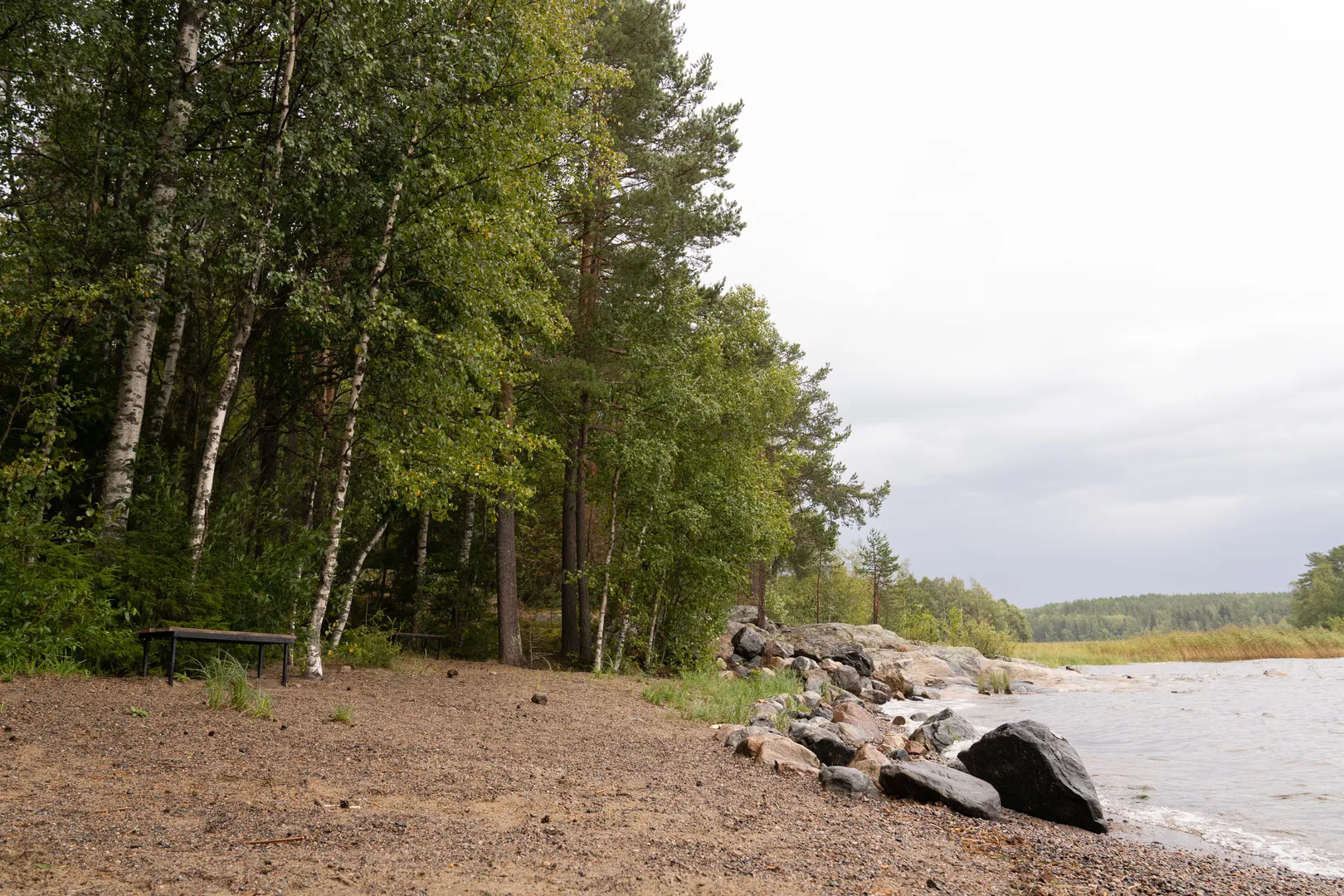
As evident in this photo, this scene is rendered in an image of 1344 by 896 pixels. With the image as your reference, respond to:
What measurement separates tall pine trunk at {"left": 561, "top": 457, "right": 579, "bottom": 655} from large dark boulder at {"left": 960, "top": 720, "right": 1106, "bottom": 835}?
1054 centimetres

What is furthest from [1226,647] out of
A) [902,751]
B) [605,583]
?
[902,751]

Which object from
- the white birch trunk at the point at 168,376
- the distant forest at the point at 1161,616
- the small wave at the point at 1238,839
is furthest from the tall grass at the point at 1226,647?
the distant forest at the point at 1161,616

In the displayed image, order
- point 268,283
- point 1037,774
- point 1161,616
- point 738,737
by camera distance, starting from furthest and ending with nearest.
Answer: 1. point 1161,616
2. point 268,283
3. point 738,737
4. point 1037,774

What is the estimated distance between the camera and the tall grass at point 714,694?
1145cm

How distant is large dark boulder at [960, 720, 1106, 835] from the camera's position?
7.27 metres

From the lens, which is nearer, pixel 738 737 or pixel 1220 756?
pixel 738 737

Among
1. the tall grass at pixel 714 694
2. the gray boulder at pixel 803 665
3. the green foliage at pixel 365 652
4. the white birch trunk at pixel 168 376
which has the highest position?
the white birch trunk at pixel 168 376

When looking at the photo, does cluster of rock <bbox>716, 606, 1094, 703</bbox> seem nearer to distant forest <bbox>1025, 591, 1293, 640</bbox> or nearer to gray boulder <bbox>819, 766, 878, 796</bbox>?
gray boulder <bbox>819, 766, 878, 796</bbox>

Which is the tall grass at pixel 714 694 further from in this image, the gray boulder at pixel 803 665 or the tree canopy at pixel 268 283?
the gray boulder at pixel 803 665

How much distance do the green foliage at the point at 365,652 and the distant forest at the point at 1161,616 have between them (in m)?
164

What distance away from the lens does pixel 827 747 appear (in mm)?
9148

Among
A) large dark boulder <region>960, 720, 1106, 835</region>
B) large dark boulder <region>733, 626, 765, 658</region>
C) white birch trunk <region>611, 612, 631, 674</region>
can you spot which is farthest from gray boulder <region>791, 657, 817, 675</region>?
large dark boulder <region>960, 720, 1106, 835</region>

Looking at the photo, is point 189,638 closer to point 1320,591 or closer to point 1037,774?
point 1037,774

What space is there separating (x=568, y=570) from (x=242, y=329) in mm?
9382
